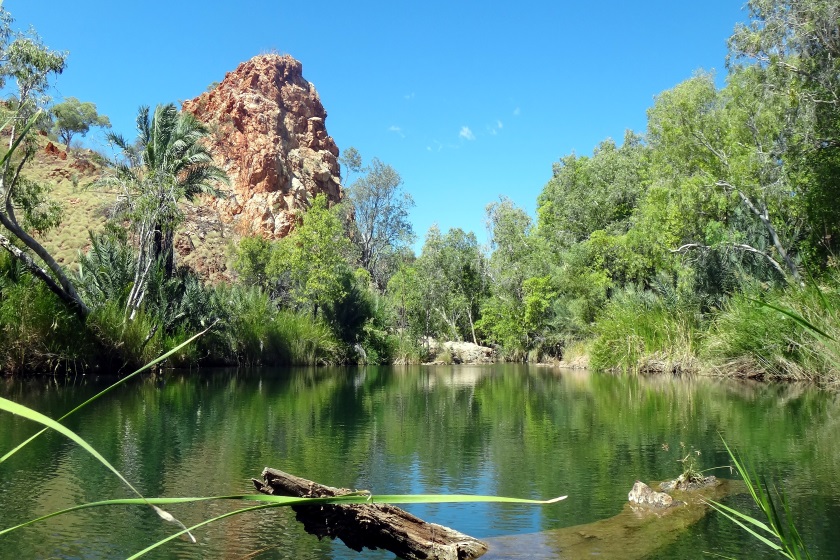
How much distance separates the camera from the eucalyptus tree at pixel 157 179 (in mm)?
20281

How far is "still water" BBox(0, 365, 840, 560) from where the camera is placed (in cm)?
431

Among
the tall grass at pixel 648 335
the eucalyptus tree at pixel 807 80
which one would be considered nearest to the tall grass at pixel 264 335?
the tall grass at pixel 648 335

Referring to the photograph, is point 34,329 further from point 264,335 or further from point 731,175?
point 731,175

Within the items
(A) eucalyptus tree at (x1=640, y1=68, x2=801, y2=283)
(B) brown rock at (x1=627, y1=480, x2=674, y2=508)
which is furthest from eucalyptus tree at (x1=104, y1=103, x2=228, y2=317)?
(B) brown rock at (x1=627, y1=480, x2=674, y2=508)

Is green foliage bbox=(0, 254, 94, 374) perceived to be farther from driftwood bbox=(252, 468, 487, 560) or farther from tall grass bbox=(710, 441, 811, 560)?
tall grass bbox=(710, 441, 811, 560)

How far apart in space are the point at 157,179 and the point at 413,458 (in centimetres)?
1671

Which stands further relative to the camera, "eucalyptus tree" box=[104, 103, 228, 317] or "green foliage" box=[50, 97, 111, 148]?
"green foliage" box=[50, 97, 111, 148]

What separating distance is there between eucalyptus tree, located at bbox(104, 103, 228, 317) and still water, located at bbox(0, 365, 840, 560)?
7.22 m

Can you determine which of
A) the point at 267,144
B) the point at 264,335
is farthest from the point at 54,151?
the point at 264,335

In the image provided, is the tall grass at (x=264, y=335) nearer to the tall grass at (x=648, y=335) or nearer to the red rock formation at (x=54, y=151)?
the tall grass at (x=648, y=335)

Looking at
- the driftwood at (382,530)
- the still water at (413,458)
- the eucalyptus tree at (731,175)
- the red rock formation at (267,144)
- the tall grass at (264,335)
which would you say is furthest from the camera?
the red rock formation at (267,144)

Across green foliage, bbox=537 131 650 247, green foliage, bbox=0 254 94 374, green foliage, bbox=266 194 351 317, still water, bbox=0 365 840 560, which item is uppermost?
green foliage, bbox=537 131 650 247

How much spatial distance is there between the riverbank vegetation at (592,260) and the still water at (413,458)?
1.78 m

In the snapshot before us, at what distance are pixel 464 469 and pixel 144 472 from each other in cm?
301
